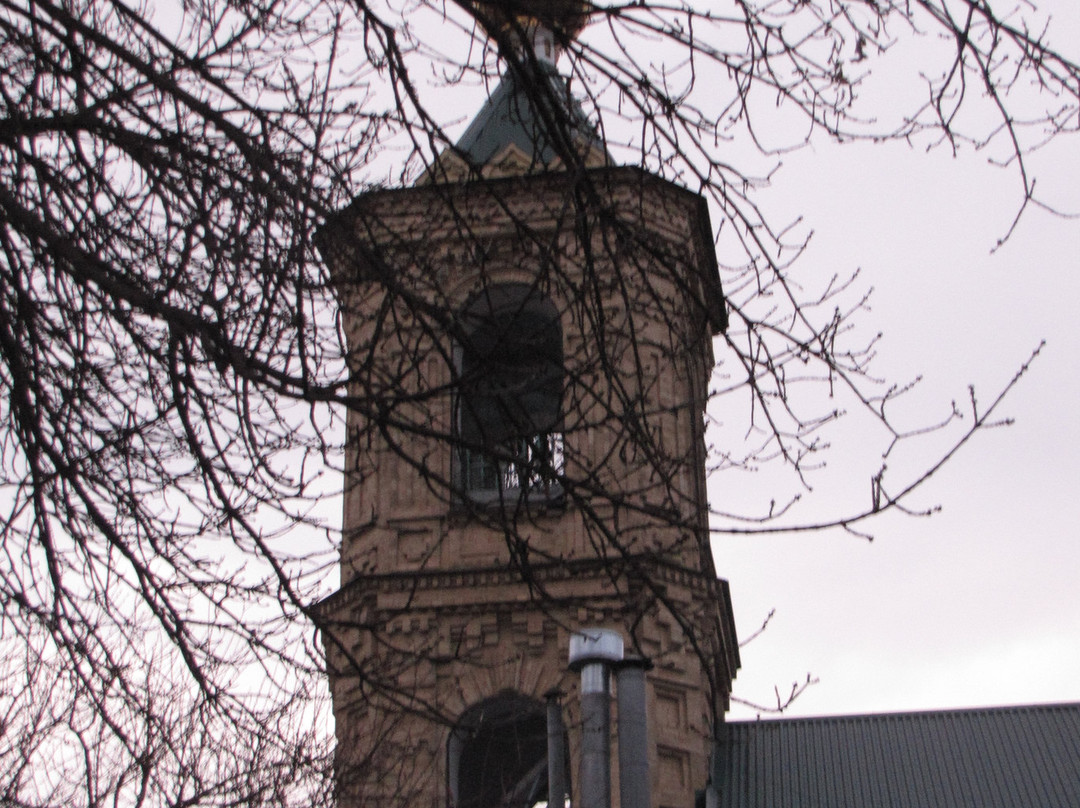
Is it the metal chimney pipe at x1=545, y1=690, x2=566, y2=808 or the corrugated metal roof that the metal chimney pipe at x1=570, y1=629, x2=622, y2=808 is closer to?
the metal chimney pipe at x1=545, y1=690, x2=566, y2=808

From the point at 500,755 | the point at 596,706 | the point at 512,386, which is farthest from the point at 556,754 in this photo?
the point at 512,386

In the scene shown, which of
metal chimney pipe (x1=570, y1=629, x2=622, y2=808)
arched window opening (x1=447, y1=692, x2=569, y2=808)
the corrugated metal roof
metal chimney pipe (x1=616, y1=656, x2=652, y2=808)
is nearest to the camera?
metal chimney pipe (x1=570, y1=629, x2=622, y2=808)

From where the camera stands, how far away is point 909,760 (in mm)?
16438

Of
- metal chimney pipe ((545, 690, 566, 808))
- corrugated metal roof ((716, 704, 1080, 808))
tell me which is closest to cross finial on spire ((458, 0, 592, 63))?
metal chimney pipe ((545, 690, 566, 808))

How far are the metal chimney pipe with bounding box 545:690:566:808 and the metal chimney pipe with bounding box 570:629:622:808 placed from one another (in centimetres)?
40

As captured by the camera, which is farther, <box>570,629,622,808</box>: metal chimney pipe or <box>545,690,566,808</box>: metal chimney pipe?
<box>545,690,566,808</box>: metal chimney pipe

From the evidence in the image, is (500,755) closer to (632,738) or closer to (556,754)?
(556,754)

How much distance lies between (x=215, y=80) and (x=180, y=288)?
2.30 ft

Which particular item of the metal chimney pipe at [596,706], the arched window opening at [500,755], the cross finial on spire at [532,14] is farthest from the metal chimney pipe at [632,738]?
the cross finial on spire at [532,14]

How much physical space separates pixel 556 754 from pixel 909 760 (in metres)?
6.39

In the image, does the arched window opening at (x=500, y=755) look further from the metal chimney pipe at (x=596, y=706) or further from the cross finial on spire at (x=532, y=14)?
the cross finial on spire at (x=532, y=14)

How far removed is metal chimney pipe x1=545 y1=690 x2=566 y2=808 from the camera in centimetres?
1080

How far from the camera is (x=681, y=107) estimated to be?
569 cm

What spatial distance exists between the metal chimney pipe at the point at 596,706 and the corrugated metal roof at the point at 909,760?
214 inches
